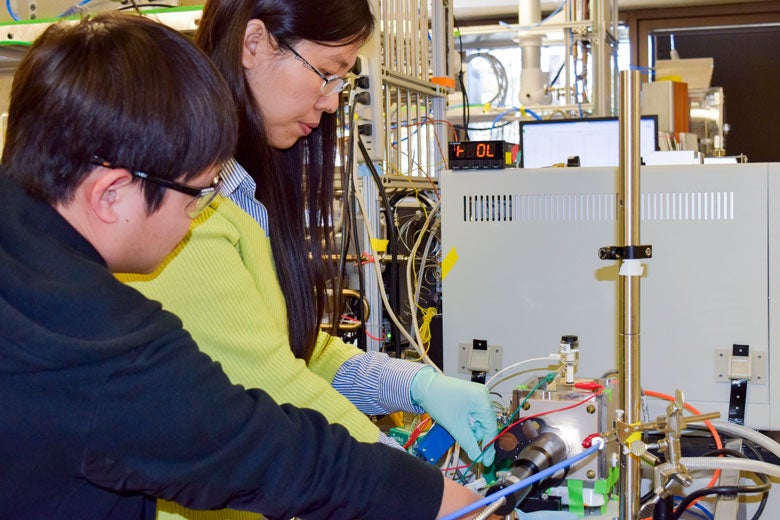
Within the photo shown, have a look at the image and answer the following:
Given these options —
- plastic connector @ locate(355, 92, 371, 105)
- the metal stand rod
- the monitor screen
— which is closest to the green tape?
the metal stand rod

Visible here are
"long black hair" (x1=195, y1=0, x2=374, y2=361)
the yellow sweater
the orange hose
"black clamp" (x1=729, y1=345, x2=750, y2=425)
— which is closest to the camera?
the yellow sweater

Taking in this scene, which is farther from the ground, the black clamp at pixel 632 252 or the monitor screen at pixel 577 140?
the monitor screen at pixel 577 140

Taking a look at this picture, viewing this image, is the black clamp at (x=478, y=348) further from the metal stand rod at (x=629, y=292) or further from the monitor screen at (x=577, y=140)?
the monitor screen at (x=577, y=140)

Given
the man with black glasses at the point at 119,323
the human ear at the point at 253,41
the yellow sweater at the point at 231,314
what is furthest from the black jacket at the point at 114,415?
the human ear at the point at 253,41

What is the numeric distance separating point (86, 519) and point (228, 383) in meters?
0.17

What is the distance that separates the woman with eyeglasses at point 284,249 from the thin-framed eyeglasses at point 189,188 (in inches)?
6.3

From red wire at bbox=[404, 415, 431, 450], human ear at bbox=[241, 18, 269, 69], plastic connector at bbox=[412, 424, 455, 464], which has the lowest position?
red wire at bbox=[404, 415, 431, 450]

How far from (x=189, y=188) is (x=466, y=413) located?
1.93 feet

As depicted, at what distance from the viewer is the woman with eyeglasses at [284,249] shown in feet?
2.98

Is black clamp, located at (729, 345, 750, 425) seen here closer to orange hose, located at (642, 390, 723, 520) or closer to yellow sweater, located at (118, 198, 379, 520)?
orange hose, located at (642, 390, 723, 520)

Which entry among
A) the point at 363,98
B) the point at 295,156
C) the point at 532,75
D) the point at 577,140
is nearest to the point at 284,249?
the point at 295,156

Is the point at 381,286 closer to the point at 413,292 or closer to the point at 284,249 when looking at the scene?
the point at 413,292

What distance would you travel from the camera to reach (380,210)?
197cm

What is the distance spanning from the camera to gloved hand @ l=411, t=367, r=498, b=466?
3.76 feet
